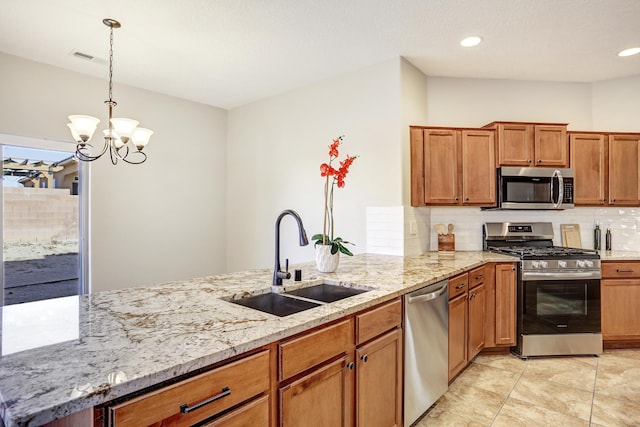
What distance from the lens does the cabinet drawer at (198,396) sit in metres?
0.89

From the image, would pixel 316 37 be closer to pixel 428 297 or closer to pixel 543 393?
pixel 428 297

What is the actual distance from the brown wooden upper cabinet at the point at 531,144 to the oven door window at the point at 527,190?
157mm

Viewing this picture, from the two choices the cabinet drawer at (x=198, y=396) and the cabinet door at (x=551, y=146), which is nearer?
the cabinet drawer at (x=198, y=396)

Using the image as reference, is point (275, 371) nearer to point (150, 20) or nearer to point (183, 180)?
point (150, 20)

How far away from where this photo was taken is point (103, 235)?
145 inches

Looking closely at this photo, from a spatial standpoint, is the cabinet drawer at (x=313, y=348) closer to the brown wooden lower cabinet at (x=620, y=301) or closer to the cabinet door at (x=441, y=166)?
the cabinet door at (x=441, y=166)

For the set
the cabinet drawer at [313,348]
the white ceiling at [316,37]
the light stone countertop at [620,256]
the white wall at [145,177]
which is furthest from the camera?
the white wall at [145,177]

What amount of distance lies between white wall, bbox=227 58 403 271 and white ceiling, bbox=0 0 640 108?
30 cm

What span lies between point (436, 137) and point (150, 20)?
2594mm

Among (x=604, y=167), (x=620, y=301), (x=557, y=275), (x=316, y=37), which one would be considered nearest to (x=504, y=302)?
(x=557, y=275)

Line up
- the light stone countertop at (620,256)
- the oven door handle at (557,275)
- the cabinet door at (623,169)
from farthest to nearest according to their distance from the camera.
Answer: the cabinet door at (623,169)
the light stone countertop at (620,256)
the oven door handle at (557,275)

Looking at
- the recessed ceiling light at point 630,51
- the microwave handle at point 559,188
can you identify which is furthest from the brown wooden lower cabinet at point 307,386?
the recessed ceiling light at point 630,51

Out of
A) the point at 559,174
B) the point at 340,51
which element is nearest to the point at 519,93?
the point at 559,174

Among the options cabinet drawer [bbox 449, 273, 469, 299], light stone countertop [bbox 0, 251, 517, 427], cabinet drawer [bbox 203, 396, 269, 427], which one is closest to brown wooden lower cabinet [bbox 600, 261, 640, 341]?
cabinet drawer [bbox 449, 273, 469, 299]
